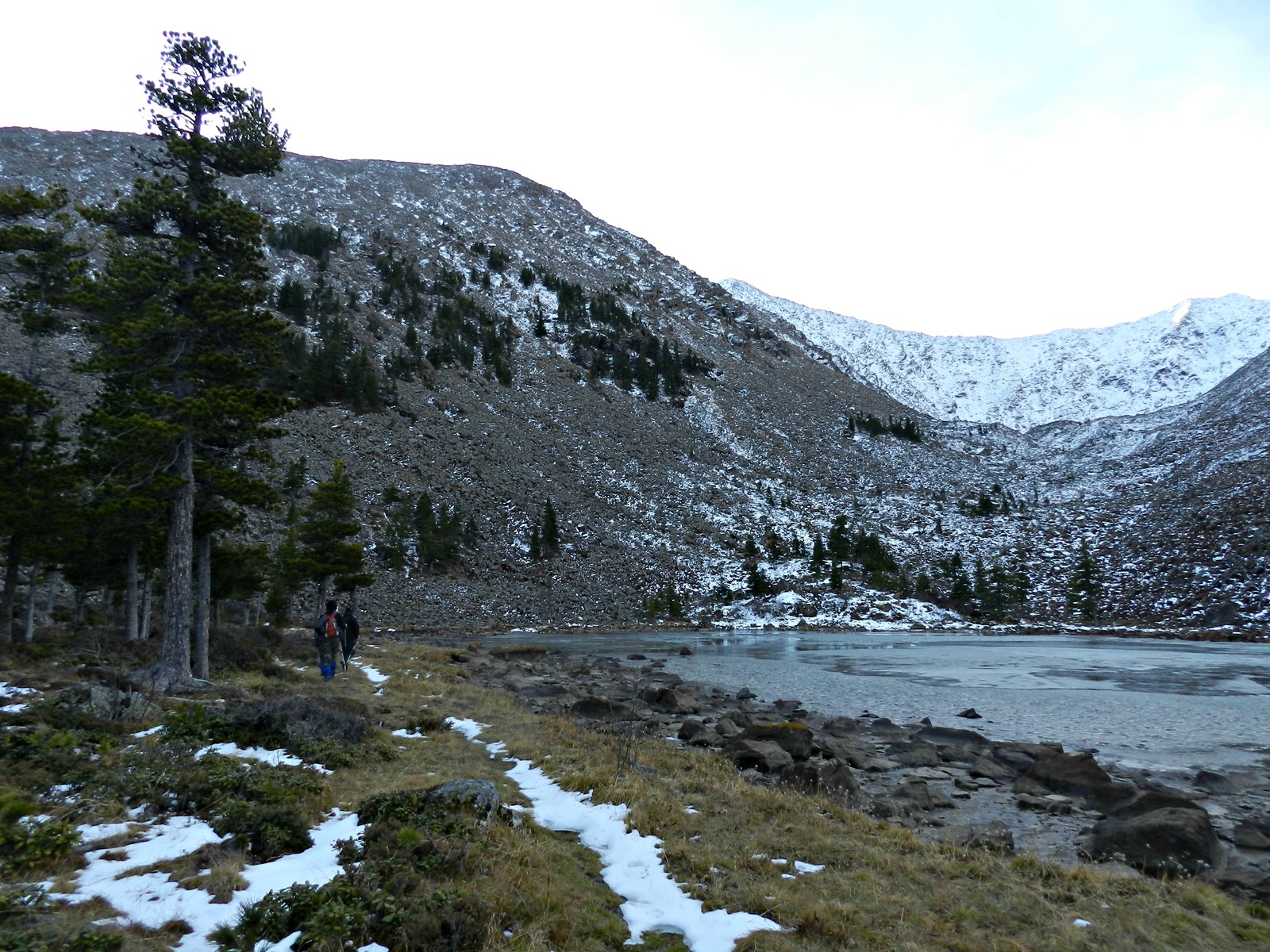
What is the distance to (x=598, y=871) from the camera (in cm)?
781

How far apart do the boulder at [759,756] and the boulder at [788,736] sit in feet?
1.62

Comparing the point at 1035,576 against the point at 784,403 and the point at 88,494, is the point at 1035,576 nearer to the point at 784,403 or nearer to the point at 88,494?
the point at 784,403

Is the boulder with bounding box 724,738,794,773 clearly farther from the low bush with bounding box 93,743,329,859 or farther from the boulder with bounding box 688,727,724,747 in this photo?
the low bush with bounding box 93,743,329,859

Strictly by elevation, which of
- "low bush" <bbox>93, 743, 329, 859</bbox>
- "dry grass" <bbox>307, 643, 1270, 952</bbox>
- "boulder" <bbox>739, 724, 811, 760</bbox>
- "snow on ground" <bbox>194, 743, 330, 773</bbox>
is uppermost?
"low bush" <bbox>93, 743, 329, 859</bbox>

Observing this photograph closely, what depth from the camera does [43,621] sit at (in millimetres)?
31984

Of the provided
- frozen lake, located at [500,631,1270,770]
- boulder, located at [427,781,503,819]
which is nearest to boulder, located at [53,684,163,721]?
boulder, located at [427,781,503,819]

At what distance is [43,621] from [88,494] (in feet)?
43.4

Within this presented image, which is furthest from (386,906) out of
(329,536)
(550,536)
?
(550,536)

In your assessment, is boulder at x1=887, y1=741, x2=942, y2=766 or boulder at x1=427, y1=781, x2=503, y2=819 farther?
boulder at x1=887, y1=741, x2=942, y2=766

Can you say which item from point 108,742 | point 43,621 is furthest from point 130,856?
point 43,621

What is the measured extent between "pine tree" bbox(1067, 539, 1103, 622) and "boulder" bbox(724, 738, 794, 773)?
64.0 m

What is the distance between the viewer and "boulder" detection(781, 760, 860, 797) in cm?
1187

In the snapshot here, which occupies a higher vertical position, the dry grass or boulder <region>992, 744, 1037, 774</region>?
the dry grass

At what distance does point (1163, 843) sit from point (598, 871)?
25.5 ft
